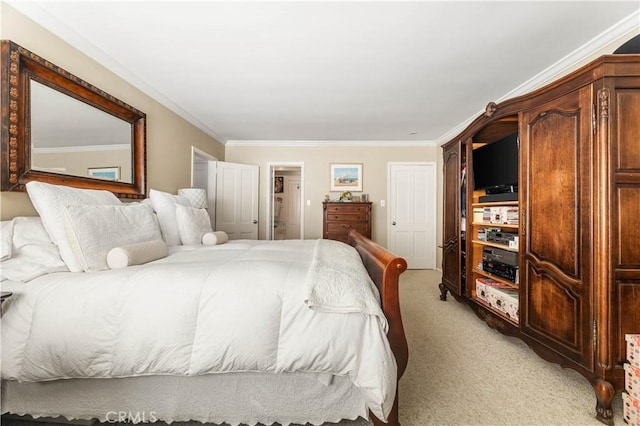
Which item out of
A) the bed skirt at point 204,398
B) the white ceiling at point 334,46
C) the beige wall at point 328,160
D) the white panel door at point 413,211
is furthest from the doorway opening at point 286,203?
the bed skirt at point 204,398

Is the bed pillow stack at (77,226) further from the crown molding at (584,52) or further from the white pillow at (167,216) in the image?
the crown molding at (584,52)

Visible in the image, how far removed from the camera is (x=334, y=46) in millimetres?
2037

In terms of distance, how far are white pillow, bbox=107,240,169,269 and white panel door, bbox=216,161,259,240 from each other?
9.03 ft

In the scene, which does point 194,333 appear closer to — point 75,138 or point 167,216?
point 167,216

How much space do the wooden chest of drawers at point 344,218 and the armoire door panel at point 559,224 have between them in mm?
2582

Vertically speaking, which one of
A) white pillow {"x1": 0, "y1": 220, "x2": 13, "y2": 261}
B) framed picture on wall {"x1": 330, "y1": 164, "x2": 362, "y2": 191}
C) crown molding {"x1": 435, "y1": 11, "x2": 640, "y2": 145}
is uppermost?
crown molding {"x1": 435, "y1": 11, "x2": 640, "y2": 145}

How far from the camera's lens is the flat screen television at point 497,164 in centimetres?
217

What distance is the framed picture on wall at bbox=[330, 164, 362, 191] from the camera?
4.81 meters

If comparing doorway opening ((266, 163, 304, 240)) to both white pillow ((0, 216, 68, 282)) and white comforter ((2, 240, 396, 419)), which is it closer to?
white pillow ((0, 216, 68, 282))

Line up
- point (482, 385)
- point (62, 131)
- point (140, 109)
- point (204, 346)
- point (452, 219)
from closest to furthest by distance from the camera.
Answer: point (204, 346) → point (482, 385) → point (62, 131) → point (140, 109) → point (452, 219)

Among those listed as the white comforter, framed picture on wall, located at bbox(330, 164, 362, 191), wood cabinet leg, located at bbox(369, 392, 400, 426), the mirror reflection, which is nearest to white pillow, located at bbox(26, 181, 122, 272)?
the white comforter

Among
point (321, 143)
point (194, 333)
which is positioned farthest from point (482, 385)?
point (321, 143)

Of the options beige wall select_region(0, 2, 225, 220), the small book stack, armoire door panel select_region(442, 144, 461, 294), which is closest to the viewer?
the small book stack

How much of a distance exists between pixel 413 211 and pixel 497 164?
2.55m
